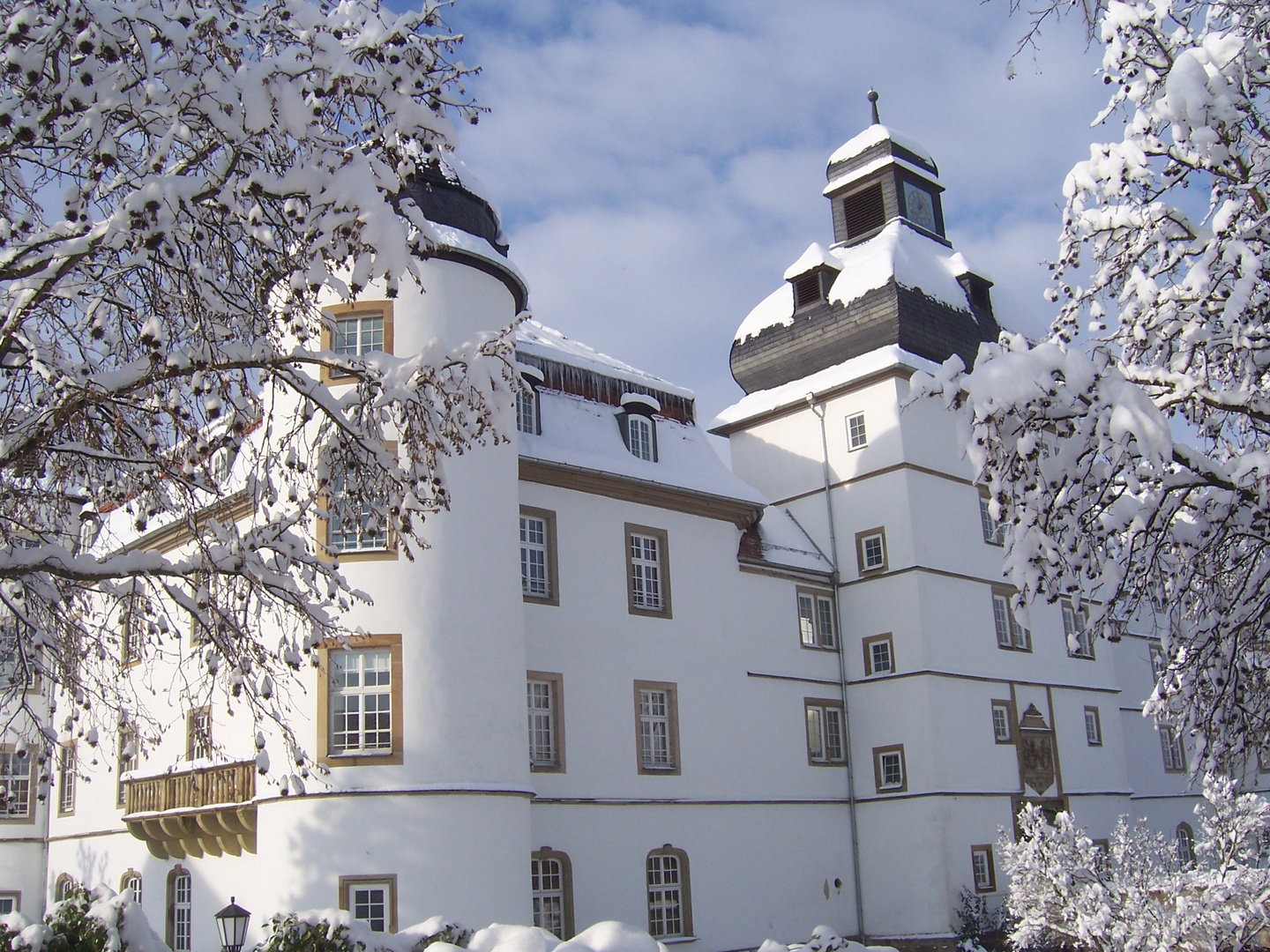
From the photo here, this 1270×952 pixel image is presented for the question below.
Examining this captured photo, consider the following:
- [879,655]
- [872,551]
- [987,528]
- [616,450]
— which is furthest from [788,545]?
[616,450]

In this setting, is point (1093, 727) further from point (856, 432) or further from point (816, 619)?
point (856, 432)

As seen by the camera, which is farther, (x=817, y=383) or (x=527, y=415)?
(x=817, y=383)

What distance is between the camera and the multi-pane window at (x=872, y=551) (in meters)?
24.4

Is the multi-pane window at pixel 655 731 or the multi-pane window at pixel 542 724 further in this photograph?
the multi-pane window at pixel 655 731

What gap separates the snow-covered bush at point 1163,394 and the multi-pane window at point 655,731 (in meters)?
11.7

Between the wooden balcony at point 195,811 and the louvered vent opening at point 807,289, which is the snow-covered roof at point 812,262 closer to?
the louvered vent opening at point 807,289

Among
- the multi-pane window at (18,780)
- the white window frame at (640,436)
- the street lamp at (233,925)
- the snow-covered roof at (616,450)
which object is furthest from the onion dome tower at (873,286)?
the street lamp at (233,925)

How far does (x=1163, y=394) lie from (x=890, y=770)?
642 inches

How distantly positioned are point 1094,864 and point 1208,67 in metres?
11.6

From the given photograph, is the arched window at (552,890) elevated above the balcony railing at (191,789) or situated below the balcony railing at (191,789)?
below

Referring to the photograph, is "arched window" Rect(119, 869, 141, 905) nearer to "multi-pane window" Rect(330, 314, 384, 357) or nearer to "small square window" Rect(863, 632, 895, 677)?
"multi-pane window" Rect(330, 314, 384, 357)

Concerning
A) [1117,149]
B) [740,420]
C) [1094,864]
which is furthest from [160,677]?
[1117,149]

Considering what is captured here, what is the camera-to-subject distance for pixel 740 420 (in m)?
27.6

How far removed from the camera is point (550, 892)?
59.8 feet
